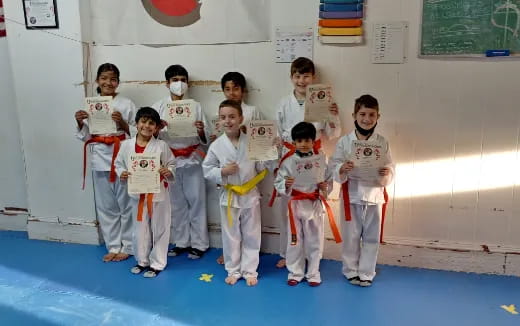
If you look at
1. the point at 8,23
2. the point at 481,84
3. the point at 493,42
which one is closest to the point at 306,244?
the point at 481,84

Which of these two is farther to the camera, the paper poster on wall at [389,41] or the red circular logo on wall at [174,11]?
the red circular logo on wall at [174,11]

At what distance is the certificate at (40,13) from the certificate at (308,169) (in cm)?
236

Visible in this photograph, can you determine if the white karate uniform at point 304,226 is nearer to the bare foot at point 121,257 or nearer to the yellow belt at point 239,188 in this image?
the yellow belt at point 239,188

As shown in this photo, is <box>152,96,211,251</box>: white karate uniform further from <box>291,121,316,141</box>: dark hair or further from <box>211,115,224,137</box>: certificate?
<box>291,121,316,141</box>: dark hair

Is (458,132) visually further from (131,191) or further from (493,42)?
(131,191)

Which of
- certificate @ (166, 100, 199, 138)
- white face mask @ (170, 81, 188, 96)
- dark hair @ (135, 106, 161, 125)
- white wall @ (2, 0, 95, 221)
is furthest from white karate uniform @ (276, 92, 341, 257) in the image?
white wall @ (2, 0, 95, 221)

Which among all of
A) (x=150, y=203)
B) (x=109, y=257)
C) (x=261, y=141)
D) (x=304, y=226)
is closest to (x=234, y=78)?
(x=261, y=141)

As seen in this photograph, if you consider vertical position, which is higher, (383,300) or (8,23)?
(8,23)

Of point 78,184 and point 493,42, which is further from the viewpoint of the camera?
point 78,184

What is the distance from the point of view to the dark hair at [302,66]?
327 centimetres

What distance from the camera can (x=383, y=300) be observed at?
304cm

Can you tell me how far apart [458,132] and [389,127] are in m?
0.48

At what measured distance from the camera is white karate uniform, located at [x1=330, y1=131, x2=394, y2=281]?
10.2ft

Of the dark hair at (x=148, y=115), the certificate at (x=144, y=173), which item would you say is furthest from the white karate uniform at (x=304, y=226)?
the dark hair at (x=148, y=115)
